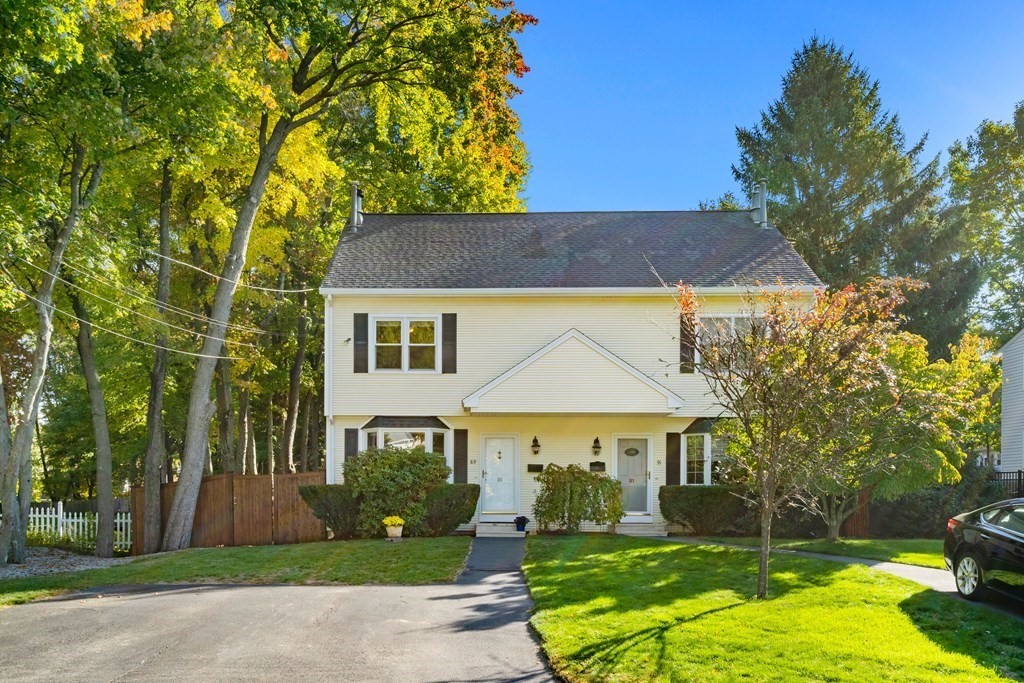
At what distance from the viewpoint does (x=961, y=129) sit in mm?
36969

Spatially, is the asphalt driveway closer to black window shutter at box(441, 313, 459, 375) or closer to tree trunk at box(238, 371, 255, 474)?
black window shutter at box(441, 313, 459, 375)

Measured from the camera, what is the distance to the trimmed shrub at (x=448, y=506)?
1789 cm

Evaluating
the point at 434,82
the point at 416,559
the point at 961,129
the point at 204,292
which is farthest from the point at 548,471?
the point at 961,129

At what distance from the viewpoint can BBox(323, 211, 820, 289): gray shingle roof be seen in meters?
20.5

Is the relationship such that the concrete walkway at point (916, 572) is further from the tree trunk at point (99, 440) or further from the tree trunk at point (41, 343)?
the tree trunk at point (99, 440)

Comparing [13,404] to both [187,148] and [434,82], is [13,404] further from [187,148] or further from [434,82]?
[434,82]

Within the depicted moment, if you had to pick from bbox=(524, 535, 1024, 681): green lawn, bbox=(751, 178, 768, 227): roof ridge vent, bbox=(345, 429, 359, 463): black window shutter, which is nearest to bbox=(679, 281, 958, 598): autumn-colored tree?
bbox=(524, 535, 1024, 681): green lawn

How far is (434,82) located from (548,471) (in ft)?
32.8

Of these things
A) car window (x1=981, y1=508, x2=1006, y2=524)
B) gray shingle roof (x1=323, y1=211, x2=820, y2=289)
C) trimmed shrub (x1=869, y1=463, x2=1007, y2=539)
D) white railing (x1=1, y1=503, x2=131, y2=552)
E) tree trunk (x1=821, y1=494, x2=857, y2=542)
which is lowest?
white railing (x1=1, y1=503, x2=131, y2=552)

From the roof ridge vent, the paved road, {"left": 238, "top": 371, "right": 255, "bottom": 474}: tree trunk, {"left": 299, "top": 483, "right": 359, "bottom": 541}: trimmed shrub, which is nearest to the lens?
the paved road

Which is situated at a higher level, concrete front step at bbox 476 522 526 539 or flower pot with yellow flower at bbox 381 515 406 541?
flower pot with yellow flower at bbox 381 515 406 541

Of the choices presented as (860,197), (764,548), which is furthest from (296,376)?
(860,197)

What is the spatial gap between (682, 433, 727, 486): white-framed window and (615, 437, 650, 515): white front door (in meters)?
0.99

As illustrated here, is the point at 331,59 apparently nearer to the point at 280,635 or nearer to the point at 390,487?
the point at 390,487
